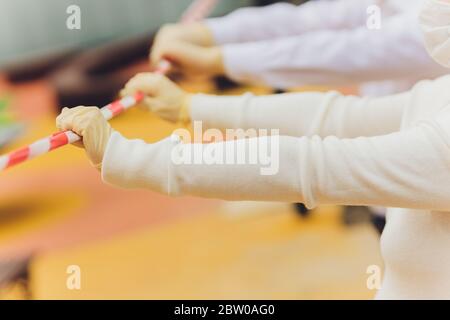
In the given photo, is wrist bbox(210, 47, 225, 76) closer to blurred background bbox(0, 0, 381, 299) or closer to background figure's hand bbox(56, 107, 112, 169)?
blurred background bbox(0, 0, 381, 299)

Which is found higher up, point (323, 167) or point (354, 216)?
point (354, 216)

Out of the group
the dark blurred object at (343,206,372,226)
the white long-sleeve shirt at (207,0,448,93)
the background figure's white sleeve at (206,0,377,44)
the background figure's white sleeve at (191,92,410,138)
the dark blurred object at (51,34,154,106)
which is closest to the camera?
the background figure's white sleeve at (191,92,410,138)

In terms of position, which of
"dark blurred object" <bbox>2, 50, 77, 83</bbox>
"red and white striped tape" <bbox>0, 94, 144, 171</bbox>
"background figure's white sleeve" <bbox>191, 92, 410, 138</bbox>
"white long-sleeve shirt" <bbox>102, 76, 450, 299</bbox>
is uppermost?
"dark blurred object" <bbox>2, 50, 77, 83</bbox>

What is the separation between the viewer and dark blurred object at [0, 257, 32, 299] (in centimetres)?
113

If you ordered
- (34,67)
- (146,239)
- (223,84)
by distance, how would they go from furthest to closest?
1. (34,67)
2. (223,84)
3. (146,239)

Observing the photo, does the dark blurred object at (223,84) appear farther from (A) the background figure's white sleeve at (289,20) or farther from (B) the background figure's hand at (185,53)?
(B) the background figure's hand at (185,53)

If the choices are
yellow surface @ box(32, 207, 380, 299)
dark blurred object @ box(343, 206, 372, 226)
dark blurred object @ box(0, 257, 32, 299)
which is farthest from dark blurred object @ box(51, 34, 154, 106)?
dark blurred object @ box(0, 257, 32, 299)

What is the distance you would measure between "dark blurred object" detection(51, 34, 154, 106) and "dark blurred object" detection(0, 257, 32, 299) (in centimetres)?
130

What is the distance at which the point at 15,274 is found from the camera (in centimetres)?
115

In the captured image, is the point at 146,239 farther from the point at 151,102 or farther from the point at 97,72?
the point at 97,72

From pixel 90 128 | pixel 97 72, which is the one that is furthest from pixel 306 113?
pixel 97 72

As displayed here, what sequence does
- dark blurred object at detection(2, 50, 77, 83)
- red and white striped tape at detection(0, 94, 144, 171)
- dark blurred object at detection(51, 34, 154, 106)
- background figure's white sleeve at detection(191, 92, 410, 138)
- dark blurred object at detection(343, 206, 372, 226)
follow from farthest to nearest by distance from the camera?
dark blurred object at detection(2, 50, 77, 83)
dark blurred object at detection(51, 34, 154, 106)
dark blurred object at detection(343, 206, 372, 226)
background figure's white sleeve at detection(191, 92, 410, 138)
red and white striped tape at detection(0, 94, 144, 171)

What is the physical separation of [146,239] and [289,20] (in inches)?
31.7
